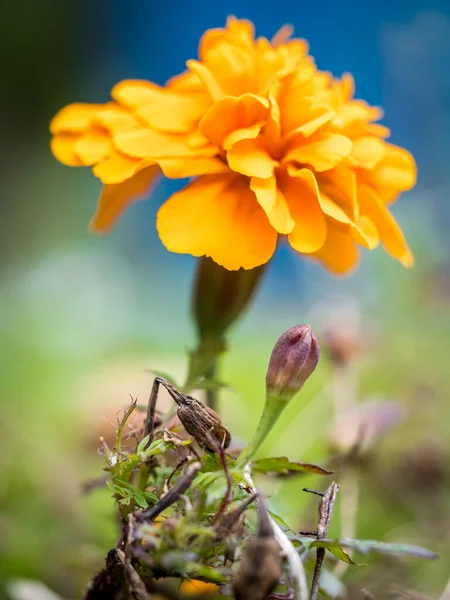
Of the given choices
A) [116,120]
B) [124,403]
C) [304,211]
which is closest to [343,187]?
[304,211]

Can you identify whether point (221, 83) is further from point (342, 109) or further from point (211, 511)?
point (211, 511)

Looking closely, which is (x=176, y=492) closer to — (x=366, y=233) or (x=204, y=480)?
(x=204, y=480)

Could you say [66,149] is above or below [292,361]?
above

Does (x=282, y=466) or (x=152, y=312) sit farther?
(x=152, y=312)

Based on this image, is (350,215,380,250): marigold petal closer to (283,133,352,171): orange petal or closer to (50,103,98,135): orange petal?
(283,133,352,171): orange petal

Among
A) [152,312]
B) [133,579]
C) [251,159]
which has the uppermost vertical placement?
[152,312]

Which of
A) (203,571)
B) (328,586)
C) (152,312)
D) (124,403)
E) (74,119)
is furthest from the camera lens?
(152,312)

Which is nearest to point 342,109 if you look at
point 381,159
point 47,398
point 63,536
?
point 381,159

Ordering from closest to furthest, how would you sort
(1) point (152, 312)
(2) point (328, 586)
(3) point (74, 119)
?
(2) point (328, 586) < (3) point (74, 119) < (1) point (152, 312)

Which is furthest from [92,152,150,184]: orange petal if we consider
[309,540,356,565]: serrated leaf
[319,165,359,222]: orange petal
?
[309,540,356,565]: serrated leaf
